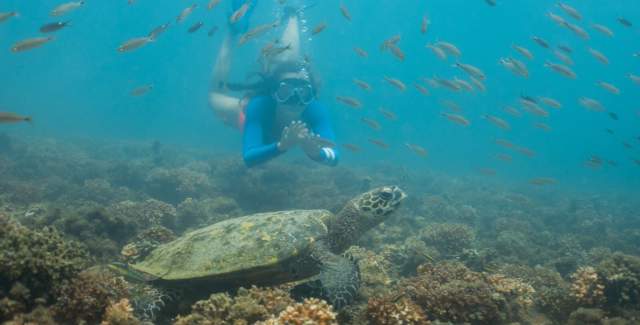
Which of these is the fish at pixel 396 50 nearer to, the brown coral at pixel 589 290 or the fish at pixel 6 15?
the brown coral at pixel 589 290

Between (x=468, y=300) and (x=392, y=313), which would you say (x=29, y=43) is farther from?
(x=468, y=300)

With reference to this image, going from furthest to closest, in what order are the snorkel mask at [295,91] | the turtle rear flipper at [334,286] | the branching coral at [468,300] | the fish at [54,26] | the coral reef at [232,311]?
the snorkel mask at [295,91] → the fish at [54,26] → the turtle rear flipper at [334,286] → the branching coral at [468,300] → the coral reef at [232,311]

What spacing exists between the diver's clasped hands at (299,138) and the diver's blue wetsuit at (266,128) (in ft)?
1.82

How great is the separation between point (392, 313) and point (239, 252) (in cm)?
191

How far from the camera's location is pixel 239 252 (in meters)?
4.27

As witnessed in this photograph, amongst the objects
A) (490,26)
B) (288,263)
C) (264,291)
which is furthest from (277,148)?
(490,26)

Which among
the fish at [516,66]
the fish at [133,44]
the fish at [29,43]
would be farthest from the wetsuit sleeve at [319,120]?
the fish at [29,43]

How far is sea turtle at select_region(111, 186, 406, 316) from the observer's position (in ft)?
13.5

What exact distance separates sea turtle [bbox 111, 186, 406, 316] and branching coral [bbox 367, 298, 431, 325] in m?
0.55

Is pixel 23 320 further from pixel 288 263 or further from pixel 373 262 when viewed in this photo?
pixel 373 262

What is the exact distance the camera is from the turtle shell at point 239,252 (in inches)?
162

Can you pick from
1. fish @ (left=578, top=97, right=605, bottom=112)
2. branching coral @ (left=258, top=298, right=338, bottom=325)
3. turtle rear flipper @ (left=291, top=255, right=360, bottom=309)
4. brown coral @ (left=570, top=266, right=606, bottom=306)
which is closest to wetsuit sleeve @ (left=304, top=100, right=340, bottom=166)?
turtle rear flipper @ (left=291, top=255, right=360, bottom=309)

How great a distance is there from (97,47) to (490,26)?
172066 millimetres

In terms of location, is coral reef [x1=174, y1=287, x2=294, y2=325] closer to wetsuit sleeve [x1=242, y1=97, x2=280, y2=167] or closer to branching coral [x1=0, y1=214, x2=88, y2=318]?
branching coral [x1=0, y1=214, x2=88, y2=318]
